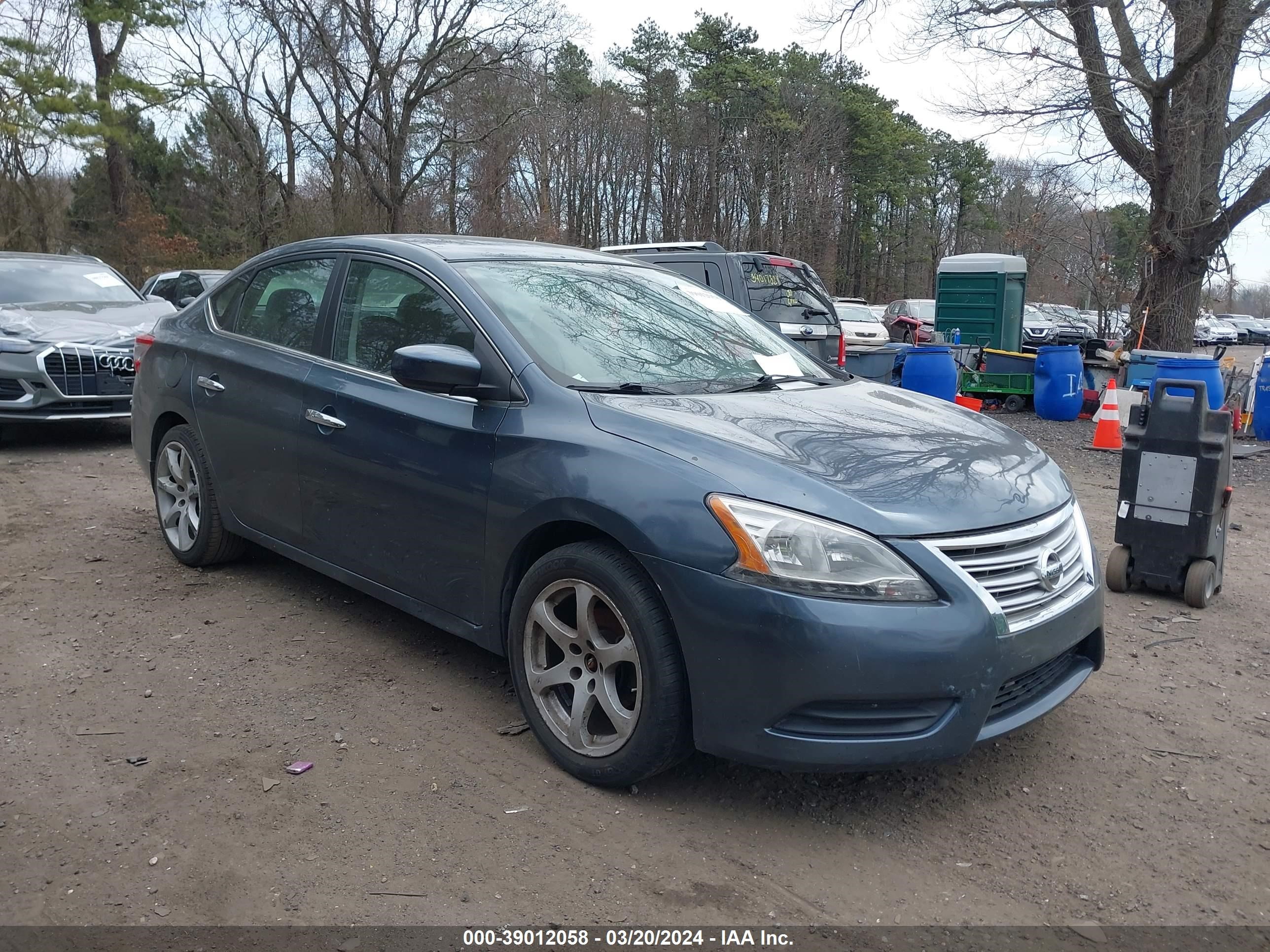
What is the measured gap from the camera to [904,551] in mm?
2768

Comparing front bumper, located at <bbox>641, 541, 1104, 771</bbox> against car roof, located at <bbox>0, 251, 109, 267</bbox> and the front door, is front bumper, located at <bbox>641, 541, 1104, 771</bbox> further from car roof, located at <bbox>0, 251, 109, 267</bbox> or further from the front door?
car roof, located at <bbox>0, 251, 109, 267</bbox>

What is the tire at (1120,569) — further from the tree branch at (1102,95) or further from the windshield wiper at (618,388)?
the tree branch at (1102,95)

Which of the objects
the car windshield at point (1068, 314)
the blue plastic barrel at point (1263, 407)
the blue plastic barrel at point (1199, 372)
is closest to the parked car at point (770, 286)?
the blue plastic barrel at point (1199, 372)

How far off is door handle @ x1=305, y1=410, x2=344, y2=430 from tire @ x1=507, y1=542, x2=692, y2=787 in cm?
120

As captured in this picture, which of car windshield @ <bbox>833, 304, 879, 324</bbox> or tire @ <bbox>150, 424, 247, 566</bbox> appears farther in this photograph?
car windshield @ <bbox>833, 304, 879, 324</bbox>

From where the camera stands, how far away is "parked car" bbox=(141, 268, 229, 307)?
14086mm

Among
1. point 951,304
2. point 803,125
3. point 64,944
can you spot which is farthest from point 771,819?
point 803,125

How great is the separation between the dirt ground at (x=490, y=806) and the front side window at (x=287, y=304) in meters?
1.28

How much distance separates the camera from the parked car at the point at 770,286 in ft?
32.0

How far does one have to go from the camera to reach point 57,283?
9578 millimetres

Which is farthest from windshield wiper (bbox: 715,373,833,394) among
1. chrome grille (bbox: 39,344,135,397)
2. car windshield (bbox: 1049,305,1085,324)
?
car windshield (bbox: 1049,305,1085,324)

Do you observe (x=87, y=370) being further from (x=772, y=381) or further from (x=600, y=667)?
(x=600, y=667)

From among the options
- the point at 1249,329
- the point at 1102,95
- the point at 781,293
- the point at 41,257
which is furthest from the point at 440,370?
the point at 1249,329

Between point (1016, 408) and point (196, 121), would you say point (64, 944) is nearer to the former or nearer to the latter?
point (1016, 408)
